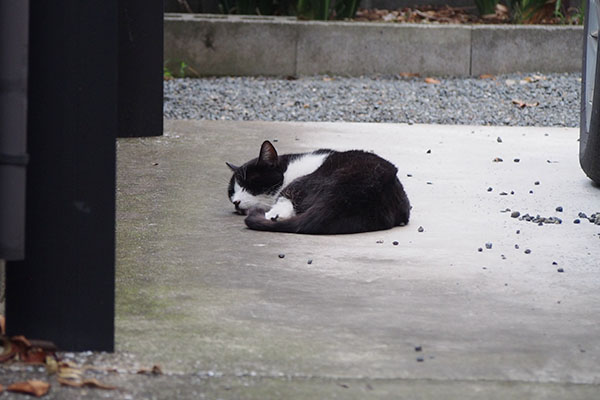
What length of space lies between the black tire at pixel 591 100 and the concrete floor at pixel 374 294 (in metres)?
0.15

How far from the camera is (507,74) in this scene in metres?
9.84

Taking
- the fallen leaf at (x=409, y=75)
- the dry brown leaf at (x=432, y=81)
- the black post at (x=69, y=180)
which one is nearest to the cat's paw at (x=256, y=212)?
the black post at (x=69, y=180)

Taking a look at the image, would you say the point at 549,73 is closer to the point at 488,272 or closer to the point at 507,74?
the point at 507,74

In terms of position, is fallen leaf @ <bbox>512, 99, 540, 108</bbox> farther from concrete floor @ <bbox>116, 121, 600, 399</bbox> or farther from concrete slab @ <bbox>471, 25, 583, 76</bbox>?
concrete floor @ <bbox>116, 121, 600, 399</bbox>

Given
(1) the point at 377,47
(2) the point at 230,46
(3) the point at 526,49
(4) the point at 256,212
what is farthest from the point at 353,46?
(4) the point at 256,212

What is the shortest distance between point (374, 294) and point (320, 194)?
947mm

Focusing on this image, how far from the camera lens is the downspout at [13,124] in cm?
228

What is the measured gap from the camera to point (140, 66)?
6.16 m

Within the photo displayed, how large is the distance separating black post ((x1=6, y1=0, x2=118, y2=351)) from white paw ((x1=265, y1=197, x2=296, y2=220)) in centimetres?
171

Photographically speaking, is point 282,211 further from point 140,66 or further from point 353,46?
point 353,46

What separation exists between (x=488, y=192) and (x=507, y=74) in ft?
17.1

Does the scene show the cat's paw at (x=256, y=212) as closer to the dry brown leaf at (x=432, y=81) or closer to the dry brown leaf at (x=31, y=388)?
the dry brown leaf at (x=31, y=388)

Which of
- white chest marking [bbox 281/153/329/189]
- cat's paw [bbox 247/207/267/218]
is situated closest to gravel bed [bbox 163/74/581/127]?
white chest marking [bbox 281/153/329/189]

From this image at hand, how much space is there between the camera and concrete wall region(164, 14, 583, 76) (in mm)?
9688
